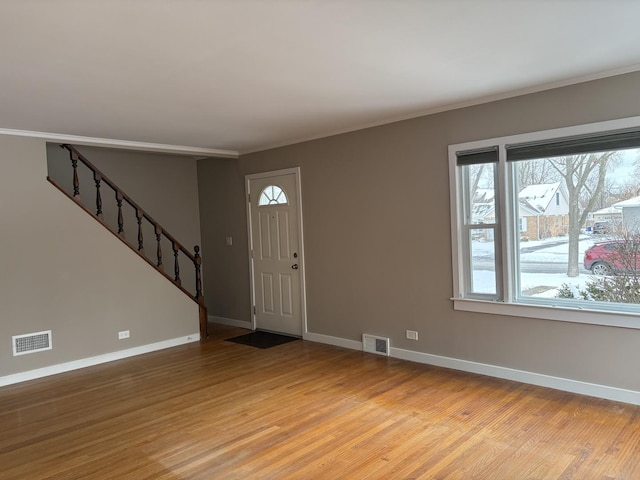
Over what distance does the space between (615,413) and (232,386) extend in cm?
300

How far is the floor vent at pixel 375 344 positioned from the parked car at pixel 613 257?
6.81 feet

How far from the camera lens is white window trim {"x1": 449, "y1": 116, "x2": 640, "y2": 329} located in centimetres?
351

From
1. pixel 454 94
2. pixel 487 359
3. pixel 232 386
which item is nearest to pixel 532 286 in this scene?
pixel 487 359

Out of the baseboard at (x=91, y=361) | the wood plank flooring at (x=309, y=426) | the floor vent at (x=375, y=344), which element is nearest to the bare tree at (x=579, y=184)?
the wood plank flooring at (x=309, y=426)

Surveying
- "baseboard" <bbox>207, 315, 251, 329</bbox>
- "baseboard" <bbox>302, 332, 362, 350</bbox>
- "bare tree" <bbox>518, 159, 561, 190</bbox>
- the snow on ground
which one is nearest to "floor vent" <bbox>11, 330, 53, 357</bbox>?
"baseboard" <bbox>207, 315, 251, 329</bbox>

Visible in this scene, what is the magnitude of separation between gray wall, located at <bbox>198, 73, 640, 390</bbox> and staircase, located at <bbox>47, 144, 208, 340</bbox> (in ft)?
4.43

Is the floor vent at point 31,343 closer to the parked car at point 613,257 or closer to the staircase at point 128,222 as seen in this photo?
the staircase at point 128,222

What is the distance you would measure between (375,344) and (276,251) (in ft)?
6.11

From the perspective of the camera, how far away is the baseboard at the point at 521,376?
11.6 feet

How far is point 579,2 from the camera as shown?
230 cm

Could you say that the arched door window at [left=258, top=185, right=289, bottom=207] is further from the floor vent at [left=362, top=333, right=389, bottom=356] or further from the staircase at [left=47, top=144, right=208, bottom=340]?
the floor vent at [left=362, top=333, right=389, bottom=356]

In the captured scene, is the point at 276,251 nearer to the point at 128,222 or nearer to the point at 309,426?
the point at 128,222

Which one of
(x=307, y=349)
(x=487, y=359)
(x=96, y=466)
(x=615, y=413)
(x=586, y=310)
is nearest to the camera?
(x=96, y=466)

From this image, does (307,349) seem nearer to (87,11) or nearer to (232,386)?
(232,386)
